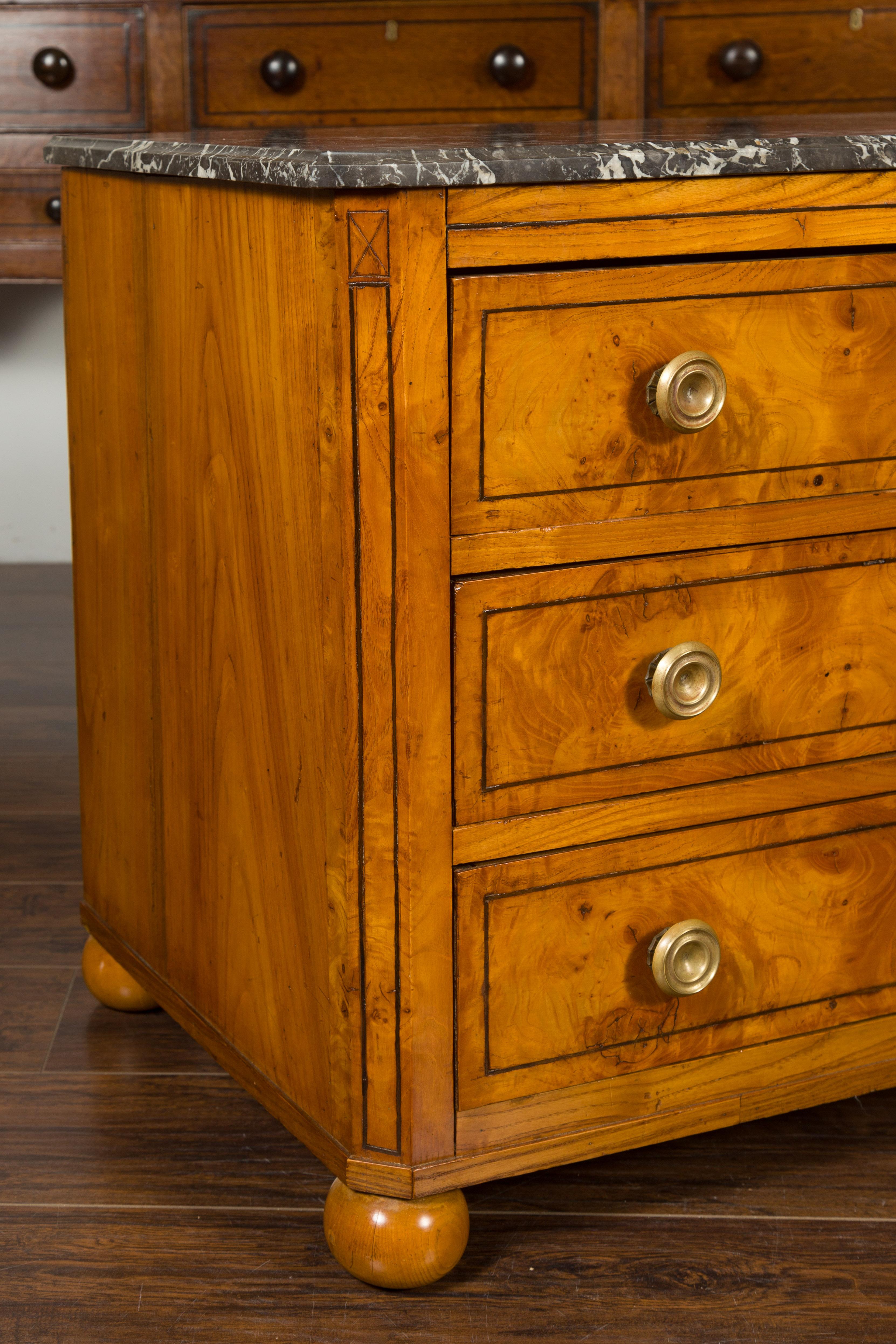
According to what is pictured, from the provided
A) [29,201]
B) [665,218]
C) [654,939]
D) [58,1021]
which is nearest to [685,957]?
[654,939]

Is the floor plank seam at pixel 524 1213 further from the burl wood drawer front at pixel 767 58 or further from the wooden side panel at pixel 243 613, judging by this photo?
the burl wood drawer front at pixel 767 58

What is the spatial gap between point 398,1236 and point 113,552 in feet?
1.81

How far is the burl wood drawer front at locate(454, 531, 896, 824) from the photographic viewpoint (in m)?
0.98

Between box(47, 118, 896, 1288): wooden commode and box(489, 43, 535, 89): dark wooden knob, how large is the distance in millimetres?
871

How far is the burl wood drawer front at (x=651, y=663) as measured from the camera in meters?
0.98

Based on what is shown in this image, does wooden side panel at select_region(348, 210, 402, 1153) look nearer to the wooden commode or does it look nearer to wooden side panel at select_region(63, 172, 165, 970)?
the wooden commode

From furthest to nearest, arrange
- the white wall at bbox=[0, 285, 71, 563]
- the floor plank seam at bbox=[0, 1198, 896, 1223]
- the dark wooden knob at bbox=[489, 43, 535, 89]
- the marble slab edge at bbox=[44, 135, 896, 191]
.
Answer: the white wall at bbox=[0, 285, 71, 563]
the dark wooden knob at bbox=[489, 43, 535, 89]
the floor plank seam at bbox=[0, 1198, 896, 1223]
the marble slab edge at bbox=[44, 135, 896, 191]

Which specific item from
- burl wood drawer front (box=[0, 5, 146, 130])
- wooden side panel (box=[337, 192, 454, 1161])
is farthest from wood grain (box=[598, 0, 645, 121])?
wooden side panel (box=[337, 192, 454, 1161])

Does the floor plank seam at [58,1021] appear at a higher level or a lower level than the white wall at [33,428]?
lower

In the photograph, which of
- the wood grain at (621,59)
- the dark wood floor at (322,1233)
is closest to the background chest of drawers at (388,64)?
the wood grain at (621,59)

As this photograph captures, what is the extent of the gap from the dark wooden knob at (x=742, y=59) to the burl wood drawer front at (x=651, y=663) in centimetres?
113

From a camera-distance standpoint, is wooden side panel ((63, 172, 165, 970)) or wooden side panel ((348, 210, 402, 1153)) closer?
wooden side panel ((348, 210, 402, 1153))

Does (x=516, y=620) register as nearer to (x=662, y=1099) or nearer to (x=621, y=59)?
(x=662, y=1099)

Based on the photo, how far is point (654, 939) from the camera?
107 cm
